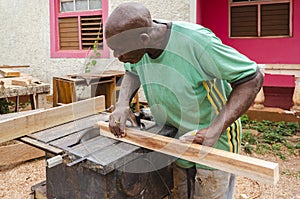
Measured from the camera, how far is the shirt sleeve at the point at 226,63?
1.34 m

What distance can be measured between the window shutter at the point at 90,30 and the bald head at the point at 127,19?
5366mm

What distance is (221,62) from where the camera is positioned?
1353mm

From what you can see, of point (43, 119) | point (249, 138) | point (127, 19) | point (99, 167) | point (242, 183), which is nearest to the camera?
point (127, 19)

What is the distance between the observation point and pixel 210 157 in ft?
4.34

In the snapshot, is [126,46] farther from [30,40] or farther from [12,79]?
[30,40]

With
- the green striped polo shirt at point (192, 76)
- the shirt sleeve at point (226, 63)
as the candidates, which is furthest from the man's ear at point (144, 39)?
the shirt sleeve at point (226, 63)

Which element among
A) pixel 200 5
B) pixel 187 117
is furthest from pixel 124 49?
pixel 200 5

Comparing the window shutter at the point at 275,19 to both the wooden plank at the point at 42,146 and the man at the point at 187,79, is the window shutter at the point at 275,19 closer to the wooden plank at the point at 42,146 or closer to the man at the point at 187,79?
the man at the point at 187,79

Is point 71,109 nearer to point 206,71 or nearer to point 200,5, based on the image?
point 206,71

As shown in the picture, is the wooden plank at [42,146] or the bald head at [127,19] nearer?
the bald head at [127,19]

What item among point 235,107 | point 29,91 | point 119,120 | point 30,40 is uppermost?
point 30,40

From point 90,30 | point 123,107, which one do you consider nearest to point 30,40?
point 90,30

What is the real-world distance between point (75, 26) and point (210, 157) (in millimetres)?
6215

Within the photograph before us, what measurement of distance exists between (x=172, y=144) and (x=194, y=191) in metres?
0.50
